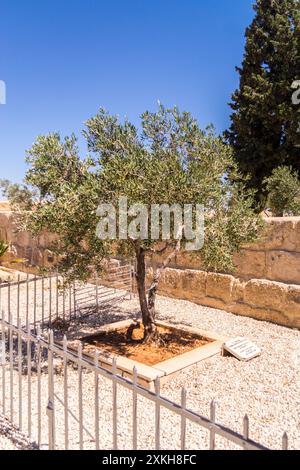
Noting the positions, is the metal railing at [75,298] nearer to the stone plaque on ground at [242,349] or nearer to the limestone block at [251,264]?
the limestone block at [251,264]

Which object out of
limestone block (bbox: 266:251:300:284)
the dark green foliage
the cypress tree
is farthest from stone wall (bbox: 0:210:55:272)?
the cypress tree

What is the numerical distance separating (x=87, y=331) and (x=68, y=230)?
8.14ft

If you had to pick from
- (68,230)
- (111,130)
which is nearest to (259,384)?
(68,230)

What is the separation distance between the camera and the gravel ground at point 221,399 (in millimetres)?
3705

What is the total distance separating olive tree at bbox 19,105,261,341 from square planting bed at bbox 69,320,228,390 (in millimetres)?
417

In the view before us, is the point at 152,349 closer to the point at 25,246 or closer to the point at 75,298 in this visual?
the point at 75,298

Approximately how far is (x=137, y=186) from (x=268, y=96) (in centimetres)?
2067

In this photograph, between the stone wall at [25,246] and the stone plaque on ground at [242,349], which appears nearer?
the stone plaque on ground at [242,349]

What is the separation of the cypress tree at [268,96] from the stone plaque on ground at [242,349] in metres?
17.8

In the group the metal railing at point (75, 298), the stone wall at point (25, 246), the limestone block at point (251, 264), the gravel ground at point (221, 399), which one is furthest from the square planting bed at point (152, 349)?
the stone wall at point (25, 246)

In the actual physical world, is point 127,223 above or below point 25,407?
above

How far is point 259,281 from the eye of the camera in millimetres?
7633

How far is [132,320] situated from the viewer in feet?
24.3

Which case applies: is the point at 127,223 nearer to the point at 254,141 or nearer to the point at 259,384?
the point at 259,384
